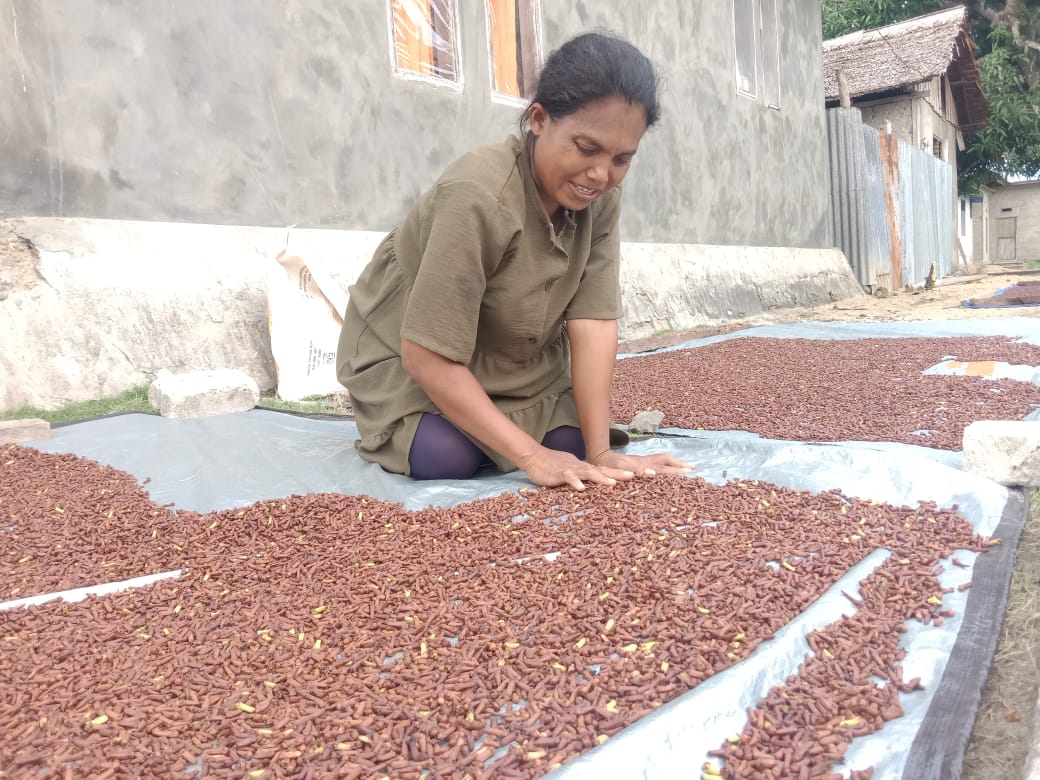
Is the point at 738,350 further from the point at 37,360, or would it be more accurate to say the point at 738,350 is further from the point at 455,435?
the point at 37,360

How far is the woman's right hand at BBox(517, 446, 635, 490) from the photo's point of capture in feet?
7.68

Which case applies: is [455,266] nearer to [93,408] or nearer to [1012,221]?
[93,408]

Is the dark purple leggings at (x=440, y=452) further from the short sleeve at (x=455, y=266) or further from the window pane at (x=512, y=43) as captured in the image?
the window pane at (x=512, y=43)

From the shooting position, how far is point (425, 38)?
589cm

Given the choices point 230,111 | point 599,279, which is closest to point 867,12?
point 230,111

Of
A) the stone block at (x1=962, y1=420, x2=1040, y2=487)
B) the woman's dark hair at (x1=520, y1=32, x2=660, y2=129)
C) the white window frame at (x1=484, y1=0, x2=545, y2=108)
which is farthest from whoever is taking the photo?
the white window frame at (x1=484, y1=0, x2=545, y2=108)

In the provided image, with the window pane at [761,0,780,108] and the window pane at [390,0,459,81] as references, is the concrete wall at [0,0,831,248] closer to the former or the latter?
the window pane at [390,0,459,81]

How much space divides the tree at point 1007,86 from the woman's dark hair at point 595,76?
Result: 75.9 ft

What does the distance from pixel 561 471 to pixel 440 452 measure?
0.47 meters

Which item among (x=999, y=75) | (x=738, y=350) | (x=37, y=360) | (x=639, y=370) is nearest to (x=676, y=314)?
(x=738, y=350)

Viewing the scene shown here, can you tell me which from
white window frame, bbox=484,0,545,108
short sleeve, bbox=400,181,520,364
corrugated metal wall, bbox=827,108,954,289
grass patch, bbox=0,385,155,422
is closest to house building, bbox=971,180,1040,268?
corrugated metal wall, bbox=827,108,954,289

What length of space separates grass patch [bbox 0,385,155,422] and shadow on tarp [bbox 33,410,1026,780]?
0.19m

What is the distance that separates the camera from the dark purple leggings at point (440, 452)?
262 cm

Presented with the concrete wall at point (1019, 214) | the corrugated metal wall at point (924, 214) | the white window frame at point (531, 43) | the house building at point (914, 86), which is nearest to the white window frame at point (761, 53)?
the white window frame at point (531, 43)
